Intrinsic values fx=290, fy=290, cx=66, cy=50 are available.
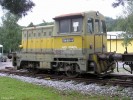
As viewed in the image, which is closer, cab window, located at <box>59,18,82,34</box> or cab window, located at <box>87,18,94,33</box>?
cab window, located at <box>59,18,82,34</box>

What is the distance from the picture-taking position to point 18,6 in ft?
27.7

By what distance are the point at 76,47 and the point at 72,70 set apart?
1335mm

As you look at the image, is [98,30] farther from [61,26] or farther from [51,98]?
[51,98]

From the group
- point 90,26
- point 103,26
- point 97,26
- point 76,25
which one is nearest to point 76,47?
point 76,25

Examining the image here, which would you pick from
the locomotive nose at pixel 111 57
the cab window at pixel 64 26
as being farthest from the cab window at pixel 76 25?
the locomotive nose at pixel 111 57

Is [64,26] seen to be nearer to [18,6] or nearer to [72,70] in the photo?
[72,70]

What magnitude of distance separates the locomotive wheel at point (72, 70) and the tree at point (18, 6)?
7594mm

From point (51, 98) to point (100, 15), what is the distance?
894 centimetres

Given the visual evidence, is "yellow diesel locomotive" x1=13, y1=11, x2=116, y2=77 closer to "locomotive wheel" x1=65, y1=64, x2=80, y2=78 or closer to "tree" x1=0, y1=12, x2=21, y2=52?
"locomotive wheel" x1=65, y1=64, x2=80, y2=78

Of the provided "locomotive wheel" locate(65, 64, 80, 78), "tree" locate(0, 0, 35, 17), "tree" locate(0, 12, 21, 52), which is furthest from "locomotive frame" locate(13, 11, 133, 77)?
"tree" locate(0, 12, 21, 52)

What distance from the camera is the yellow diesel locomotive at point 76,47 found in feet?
50.6

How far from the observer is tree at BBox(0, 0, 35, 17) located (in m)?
8.30

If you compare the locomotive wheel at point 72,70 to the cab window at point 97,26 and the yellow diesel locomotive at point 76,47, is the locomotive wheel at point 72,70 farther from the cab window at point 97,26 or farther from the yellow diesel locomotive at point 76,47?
the cab window at point 97,26

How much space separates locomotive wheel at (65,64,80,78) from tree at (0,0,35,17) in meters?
7.59
